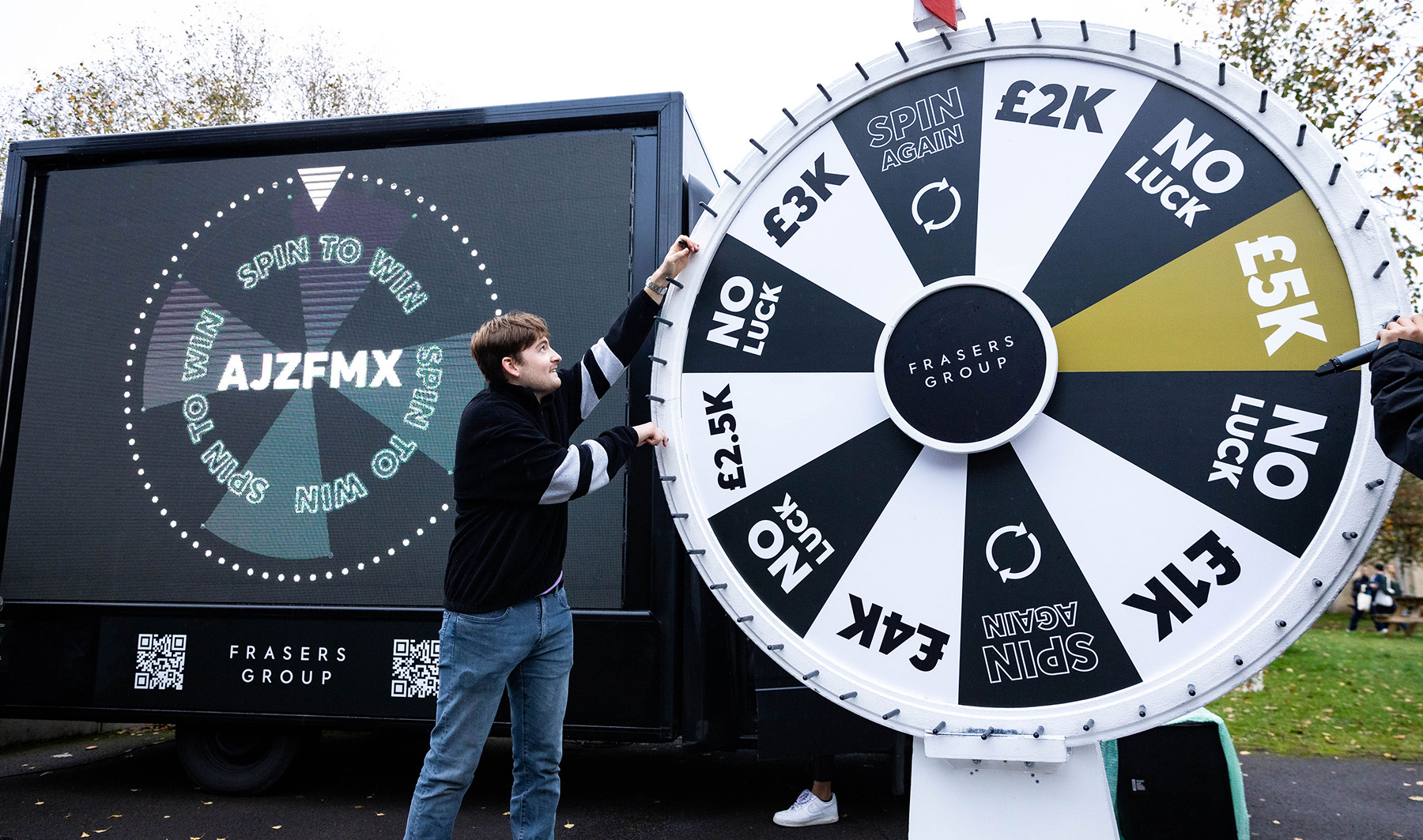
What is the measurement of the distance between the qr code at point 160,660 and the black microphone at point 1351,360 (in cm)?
377

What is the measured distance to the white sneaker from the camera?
3.35m

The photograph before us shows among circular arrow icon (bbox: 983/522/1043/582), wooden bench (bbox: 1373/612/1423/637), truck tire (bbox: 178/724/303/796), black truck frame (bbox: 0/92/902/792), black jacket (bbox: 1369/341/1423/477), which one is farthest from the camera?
wooden bench (bbox: 1373/612/1423/637)

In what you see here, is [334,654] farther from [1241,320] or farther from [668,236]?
[1241,320]

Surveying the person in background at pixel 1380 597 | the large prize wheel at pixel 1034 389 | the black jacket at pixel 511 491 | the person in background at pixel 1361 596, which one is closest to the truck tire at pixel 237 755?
the black jacket at pixel 511 491

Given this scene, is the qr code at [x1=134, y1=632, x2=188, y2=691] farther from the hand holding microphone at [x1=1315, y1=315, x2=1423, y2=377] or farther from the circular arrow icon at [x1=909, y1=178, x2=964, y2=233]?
the hand holding microphone at [x1=1315, y1=315, x2=1423, y2=377]

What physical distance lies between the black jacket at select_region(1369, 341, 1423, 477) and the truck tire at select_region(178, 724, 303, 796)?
3.82 m

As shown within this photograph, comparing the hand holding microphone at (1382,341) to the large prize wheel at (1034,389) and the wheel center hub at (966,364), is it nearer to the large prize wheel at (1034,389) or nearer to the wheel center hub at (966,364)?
the large prize wheel at (1034,389)

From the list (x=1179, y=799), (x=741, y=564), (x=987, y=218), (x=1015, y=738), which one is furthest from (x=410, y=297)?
(x=1179, y=799)

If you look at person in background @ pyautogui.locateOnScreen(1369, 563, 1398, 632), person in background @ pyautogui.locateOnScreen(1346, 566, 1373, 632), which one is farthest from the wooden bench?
person in background @ pyautogui.locateOnScreen(1369, 563, 1398, 632)

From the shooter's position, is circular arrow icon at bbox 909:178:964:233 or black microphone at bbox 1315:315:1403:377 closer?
black microphone at bbox 1315:315:1403:377

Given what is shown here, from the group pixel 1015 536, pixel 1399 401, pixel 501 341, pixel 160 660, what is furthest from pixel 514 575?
pixel 160 660

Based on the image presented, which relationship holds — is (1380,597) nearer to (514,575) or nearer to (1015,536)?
(1015,536)

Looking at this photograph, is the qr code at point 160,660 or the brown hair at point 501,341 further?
the qr code at point 160,660

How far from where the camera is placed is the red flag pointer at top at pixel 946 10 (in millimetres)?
1863
